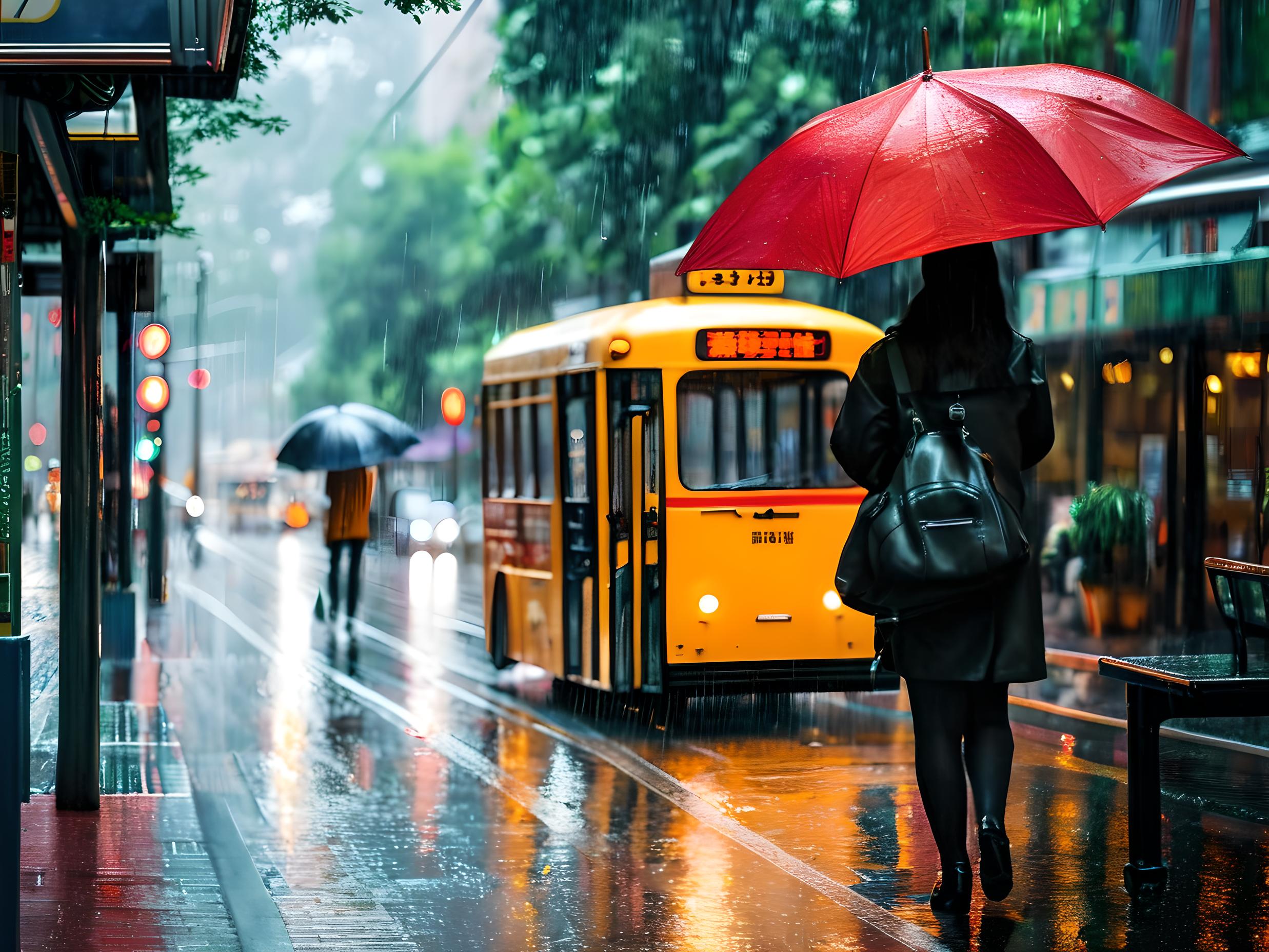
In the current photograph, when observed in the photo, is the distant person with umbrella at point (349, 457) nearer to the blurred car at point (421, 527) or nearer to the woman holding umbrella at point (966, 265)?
the woman holding umbrella at point (966, 265)

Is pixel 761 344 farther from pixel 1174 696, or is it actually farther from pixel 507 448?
pixel 1174 696

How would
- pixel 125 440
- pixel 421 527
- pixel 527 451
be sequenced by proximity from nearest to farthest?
pixel 527 451 < pixel 125 440 < pixel 421 527

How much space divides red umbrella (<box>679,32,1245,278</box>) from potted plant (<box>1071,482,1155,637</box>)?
1086cm

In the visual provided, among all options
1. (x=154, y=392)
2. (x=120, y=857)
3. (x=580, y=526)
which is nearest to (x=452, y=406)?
(x=154, y=392)

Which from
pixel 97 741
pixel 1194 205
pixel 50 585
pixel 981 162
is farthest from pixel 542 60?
pixel 981 162

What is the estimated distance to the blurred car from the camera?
113ft

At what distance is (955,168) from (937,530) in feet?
3.58

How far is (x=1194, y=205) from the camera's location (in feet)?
50.5

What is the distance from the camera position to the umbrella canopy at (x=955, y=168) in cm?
519

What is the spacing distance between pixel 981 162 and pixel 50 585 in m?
6.60

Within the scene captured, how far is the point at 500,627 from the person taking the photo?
43.3 feet

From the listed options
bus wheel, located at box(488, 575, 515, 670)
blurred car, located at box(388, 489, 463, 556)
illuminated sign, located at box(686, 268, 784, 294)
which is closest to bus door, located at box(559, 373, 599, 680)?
illuminated sign, located at box(686, 268, 784, 294)

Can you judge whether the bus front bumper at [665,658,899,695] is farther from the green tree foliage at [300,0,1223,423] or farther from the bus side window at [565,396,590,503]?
the green tree foliage at [300,0,1223,423]

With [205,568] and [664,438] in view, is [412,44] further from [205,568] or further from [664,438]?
[664,438]
